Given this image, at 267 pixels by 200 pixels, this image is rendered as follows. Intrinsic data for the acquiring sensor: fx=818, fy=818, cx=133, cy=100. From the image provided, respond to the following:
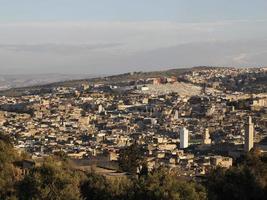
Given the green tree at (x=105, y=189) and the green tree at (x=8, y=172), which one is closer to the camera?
the green tree at (x=105, y=189)

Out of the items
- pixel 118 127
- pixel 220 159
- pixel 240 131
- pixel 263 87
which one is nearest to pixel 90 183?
pixel 220 159

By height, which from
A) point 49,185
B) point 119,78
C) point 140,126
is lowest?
point 119,78

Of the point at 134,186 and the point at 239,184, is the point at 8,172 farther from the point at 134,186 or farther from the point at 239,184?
the point at 239,184

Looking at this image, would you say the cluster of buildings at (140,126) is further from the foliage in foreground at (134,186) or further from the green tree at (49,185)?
the green tree at (49,185)

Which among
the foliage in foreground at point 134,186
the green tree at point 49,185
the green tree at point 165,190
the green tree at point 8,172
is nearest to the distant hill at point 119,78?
the green tree at point 8,172

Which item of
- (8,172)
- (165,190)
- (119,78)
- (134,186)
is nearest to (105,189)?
(134,186)

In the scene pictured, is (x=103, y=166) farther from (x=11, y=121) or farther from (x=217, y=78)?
(x=217, y=78)

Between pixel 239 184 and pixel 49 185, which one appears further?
pixel 239 184

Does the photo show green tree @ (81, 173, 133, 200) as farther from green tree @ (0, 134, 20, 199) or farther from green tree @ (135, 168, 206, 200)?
green tree @ (0, 134, 20, 199)
